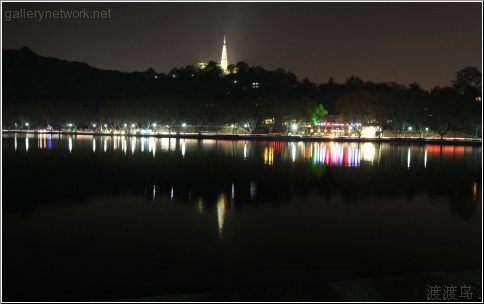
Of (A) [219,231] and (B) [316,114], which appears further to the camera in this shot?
(B) [316,114]

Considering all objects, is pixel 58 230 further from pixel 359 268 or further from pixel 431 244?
pixel 431 244

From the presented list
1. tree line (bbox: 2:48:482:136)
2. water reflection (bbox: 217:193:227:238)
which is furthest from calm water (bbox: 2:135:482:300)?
tree line (bbox: 2:48:482:136)

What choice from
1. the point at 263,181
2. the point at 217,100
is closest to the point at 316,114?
the point at 217,100

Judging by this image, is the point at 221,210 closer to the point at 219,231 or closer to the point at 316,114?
the point at 219,231

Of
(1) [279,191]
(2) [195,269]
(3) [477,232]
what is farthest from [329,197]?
(2) [195,269]

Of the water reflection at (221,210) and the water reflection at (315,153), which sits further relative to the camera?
the water reflection at (315,153)

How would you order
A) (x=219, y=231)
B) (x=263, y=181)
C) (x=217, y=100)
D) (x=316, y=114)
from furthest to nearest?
(x=217, y=100), (x=316, y=114), (x=263, y=181), (x=219, y=231)

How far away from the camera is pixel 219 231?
1076 centimetres

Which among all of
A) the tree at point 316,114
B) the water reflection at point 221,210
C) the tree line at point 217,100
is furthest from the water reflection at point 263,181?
the tree at point 316,114

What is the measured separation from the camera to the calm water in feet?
26.0

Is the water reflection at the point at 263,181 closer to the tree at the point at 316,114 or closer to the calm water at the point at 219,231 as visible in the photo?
the calm water at the point at 219,231

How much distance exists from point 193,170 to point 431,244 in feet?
47.0

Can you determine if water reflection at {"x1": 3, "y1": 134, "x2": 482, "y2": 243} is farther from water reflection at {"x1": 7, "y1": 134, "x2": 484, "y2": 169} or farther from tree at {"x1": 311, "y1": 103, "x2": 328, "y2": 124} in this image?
tree at {"x1": 311, "y1": 103, "x2": 328, "y2": 124}

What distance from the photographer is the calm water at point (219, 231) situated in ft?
26.0
